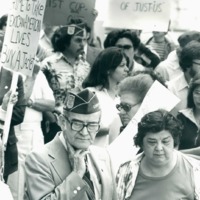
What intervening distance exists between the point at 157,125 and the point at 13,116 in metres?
1.76

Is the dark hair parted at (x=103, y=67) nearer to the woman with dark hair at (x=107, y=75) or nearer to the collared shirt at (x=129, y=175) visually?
the woman with dark hair at (x=107, y=75)

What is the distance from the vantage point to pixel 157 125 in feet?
23.2

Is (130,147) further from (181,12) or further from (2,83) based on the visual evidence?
(181,12)

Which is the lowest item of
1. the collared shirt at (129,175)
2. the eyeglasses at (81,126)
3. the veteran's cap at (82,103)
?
the collared shirt at (129,175)

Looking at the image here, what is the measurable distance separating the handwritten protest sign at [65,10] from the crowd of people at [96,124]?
42 cm

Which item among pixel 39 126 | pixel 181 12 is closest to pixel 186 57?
pixel 39 126

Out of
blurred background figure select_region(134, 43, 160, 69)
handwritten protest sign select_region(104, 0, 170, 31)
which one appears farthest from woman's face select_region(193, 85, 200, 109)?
blurred background figure select_region(134, 43, 160, 69)

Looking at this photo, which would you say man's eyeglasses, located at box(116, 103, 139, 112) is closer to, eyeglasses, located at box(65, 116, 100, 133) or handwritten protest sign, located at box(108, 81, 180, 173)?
handwritten protest sign, located at box(108, 81, 180, 173)

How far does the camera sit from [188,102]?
8.23 m

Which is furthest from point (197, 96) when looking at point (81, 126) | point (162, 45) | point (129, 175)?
point (162, 45)

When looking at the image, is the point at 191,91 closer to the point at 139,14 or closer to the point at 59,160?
the point at 139,14

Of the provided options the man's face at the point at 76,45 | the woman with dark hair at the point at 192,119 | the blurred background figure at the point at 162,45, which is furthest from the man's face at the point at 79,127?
the blurred background figure at the point at 162,45

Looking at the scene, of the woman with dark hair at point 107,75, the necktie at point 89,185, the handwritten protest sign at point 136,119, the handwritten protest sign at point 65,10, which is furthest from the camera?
the handwritten protest sign at point 65,10

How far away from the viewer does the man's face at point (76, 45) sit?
9945 millimetres
